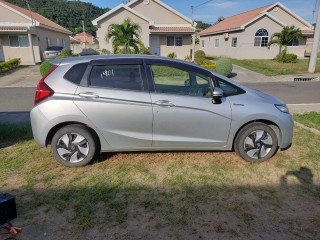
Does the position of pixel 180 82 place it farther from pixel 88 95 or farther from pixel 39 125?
pixel 39 125

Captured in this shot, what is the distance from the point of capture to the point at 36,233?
8.23 ft

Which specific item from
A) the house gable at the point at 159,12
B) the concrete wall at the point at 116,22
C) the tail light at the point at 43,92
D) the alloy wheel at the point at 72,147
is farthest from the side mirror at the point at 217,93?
the house gable at the point at 159,12

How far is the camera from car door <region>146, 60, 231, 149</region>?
3.66 meters

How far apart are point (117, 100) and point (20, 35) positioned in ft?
75.3

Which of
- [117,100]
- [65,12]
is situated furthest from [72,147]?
[65,12]

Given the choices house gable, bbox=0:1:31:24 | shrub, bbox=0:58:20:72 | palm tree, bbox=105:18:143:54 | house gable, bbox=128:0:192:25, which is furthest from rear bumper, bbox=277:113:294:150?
house gable, bbox=0:1:31:24

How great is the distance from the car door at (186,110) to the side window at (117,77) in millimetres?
203

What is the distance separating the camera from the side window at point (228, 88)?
3.88 m

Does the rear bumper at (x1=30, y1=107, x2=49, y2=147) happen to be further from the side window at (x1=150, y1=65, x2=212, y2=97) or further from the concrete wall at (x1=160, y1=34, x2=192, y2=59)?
the concrete wall at (x1=160, y1=34, x2=192, y2=59)

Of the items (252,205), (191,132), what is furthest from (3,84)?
(252,205)

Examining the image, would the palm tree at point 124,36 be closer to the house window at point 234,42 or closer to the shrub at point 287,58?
the house window at point 234,42

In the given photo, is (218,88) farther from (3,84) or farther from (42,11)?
(42,11)

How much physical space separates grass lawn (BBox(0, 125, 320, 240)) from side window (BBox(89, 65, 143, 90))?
1.27m

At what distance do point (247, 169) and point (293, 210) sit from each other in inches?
38.9
